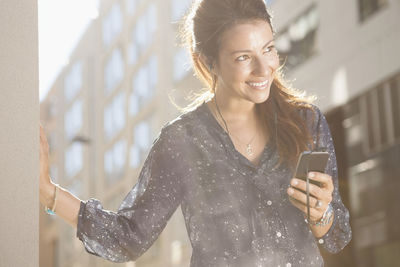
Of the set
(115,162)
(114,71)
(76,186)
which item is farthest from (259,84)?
(76,186)

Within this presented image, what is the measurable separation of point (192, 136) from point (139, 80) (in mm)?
16966

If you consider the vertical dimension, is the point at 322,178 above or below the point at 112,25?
above

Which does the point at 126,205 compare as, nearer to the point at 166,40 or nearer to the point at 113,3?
the point at 166,40

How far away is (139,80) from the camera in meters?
19.1

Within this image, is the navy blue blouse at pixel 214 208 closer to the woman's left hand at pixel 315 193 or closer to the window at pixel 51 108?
the woman's left hand at pixel 315 193

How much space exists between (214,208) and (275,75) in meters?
0.48

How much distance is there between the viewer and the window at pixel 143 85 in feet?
55.7

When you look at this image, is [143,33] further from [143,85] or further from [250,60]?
[250,60]

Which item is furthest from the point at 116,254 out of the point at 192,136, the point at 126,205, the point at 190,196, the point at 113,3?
the point at 113,3

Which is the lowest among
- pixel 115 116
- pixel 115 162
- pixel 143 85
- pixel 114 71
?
pixel 115 162

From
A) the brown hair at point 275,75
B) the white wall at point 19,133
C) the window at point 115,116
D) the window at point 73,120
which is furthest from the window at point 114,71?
the white wall at point 19,133

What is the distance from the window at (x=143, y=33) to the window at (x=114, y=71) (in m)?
1.22

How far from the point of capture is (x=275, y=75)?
7.44ft

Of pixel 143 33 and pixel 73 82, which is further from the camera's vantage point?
pixel 73 82
